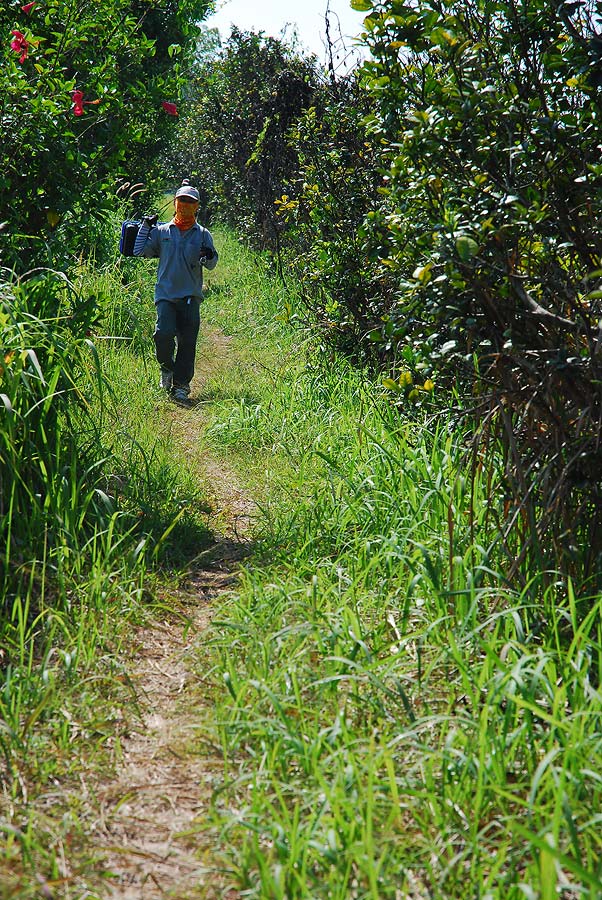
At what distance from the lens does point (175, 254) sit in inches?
288

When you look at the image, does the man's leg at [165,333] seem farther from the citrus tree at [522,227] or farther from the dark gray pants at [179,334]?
the citrus tree at [522,227]

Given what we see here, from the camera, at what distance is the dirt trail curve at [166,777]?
210cm

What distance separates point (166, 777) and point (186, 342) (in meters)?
5.26

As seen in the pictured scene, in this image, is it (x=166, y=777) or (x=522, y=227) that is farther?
(x=522, y=227)

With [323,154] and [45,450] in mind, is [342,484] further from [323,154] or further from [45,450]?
[323,154]

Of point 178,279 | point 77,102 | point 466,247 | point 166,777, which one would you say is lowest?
point 166,777

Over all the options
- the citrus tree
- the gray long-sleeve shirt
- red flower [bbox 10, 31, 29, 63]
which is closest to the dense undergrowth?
the citrus tree

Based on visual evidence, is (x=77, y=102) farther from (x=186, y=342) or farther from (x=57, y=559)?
(x=186, y=342)

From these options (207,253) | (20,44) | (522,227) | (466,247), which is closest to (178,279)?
(207,253)

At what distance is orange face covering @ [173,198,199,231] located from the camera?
731 cm

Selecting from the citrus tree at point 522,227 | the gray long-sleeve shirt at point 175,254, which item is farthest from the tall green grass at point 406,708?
the gray long-sleeve shirt at point 175,254

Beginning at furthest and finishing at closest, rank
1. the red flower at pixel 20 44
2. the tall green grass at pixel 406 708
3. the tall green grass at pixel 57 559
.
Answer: the red flower at pixel 20 44 → the tall green grass at pixel 57 559 → the tall green grass at pixel 406 708

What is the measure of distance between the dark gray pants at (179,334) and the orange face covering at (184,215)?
62cm

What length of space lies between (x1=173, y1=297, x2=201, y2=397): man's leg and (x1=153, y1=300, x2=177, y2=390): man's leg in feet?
0.21
